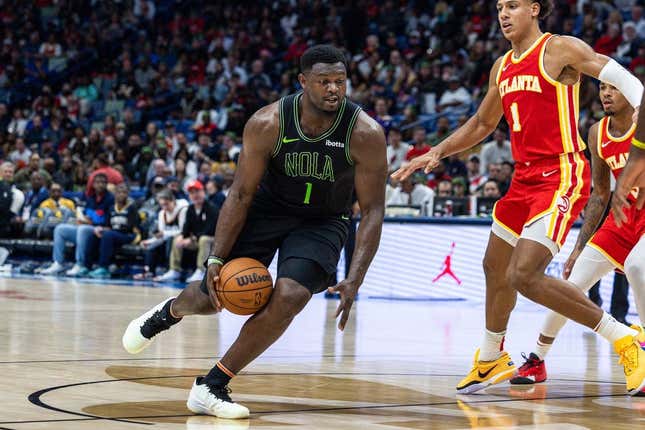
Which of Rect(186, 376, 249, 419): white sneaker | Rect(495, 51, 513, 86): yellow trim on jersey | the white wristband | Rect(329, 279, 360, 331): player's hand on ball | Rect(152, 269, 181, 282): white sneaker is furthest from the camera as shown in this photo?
Rect(152, 269, 181, 282): white sneaker

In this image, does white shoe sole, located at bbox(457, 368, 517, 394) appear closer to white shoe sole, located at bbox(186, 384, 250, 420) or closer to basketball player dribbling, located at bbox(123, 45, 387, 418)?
basketball player dribbling, located at bbox(123, 45, 387, 418)

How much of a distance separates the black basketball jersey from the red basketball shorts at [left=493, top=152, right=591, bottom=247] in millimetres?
1068

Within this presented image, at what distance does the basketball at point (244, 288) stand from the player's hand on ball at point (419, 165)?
3.32 ft

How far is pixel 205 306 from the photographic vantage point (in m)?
5.30

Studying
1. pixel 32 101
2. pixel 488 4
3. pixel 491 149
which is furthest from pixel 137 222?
pixel 32 101

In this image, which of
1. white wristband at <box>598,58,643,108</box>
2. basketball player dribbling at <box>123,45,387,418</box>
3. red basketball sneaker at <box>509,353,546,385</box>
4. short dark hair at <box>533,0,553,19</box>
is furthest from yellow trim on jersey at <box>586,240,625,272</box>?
basketball player dribbling at <box>123,45,387,418</box>

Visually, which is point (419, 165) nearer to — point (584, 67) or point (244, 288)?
point (584, 67)

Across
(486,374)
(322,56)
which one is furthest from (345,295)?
(486,374)

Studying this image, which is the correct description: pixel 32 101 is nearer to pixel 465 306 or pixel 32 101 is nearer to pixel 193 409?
pixel 465 306

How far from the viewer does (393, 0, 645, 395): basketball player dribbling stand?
18.7 ft

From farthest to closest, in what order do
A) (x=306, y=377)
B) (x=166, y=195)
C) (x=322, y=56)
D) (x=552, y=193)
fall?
(x=166, y=195)
(x=306, y=377)
(x=552, y=193)
(x=322, y=56)

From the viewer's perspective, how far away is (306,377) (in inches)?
249

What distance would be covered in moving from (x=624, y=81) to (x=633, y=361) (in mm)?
1431

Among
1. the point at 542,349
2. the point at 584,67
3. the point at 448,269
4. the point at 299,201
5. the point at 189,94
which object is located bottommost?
the point at 542,349
